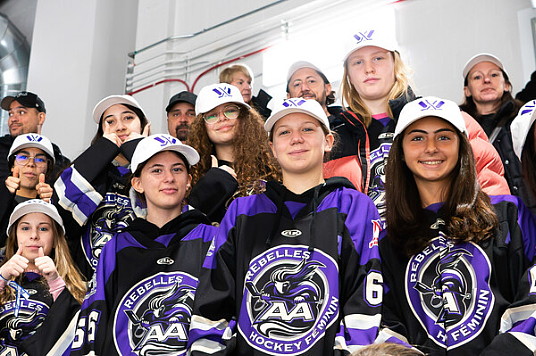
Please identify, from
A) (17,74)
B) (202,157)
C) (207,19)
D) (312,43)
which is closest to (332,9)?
(312,43)

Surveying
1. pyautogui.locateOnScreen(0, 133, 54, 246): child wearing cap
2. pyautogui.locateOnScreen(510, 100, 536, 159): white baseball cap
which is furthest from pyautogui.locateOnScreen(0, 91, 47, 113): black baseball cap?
pyautogui.locateOnScreen(510, 100, 536, 159): white baseball cap

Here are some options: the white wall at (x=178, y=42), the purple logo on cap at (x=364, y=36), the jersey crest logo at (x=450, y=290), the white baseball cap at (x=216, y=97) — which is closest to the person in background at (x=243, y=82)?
the white wall at (x=178, y=42)

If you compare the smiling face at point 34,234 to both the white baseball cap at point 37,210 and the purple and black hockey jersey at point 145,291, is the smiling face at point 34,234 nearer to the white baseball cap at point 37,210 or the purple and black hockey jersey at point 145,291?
the white baseball cap at point 37,210

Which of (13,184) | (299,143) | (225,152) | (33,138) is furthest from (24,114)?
(299,143)

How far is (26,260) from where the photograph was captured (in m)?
3.38

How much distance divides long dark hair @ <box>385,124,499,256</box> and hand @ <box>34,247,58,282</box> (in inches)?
66.1

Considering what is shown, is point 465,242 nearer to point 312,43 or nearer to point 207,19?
point 312,43

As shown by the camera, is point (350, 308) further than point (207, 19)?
No

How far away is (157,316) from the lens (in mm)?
2760

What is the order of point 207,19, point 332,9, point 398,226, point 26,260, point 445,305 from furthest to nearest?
point 207,19 < point 332,9 < point 26,260 < point 398,226 < point 445,305

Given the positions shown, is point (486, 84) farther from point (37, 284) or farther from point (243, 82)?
point (37, 284)

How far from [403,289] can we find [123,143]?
6.41ft

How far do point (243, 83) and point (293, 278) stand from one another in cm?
254

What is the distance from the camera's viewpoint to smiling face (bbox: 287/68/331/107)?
4.39 meters
